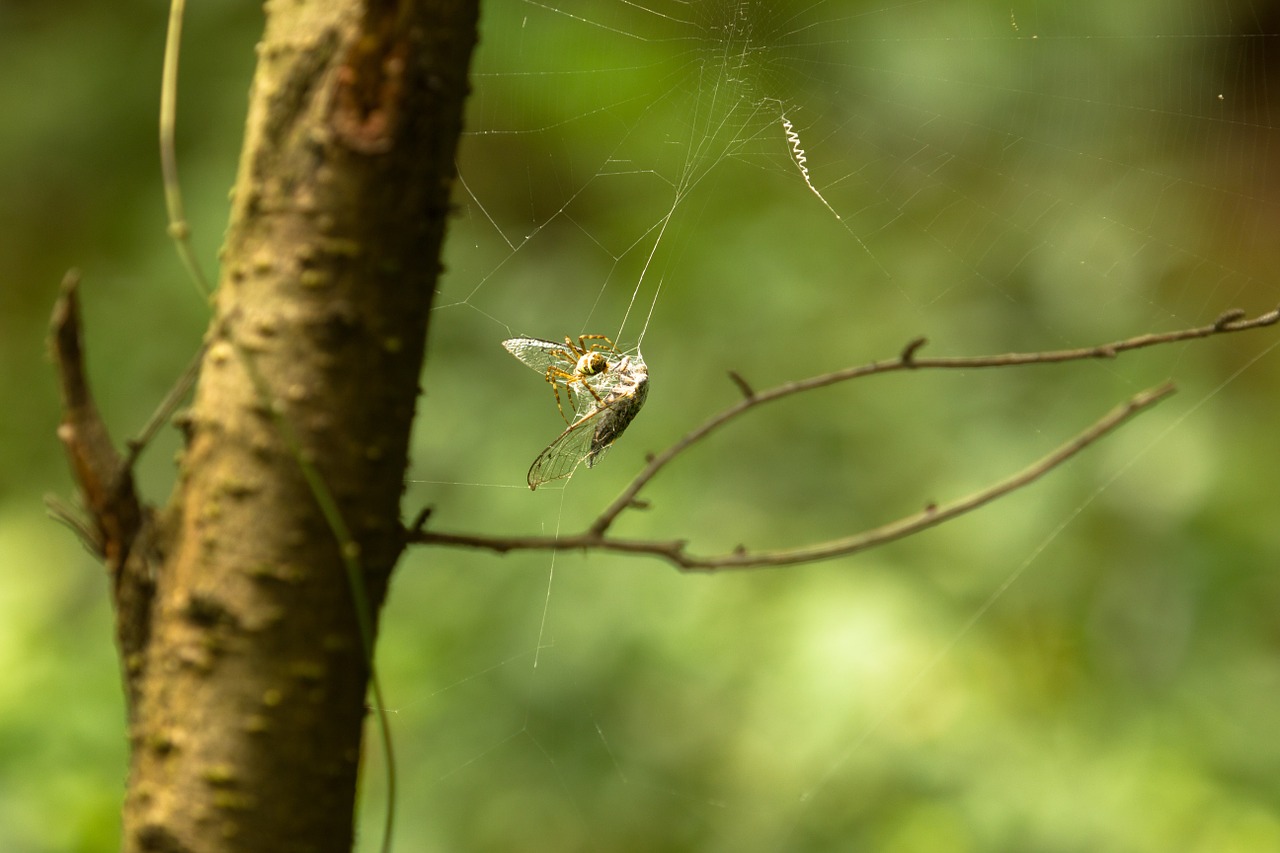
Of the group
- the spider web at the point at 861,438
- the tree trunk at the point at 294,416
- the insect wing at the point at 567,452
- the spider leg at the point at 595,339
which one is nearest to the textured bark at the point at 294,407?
the tree trunk at the point at 294,416

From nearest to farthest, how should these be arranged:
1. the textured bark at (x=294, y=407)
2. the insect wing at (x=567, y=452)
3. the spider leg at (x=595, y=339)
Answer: the textured bark at (x=294, y=407)
the insect wing at (x=567, y=452)
the spider leg at (x=595, y=339)

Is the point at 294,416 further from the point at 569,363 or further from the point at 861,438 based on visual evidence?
the point at 861,438

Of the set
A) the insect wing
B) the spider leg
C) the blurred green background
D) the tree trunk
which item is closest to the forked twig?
the tree trunk

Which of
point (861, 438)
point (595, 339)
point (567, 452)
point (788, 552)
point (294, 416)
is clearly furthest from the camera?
point (861, 438)

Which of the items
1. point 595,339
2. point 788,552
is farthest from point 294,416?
point 595,339

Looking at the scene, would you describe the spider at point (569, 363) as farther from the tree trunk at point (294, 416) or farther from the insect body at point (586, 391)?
the tree trunk at point (294, 416)

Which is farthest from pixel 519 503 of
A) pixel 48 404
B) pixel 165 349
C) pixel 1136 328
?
pixel 48 404
